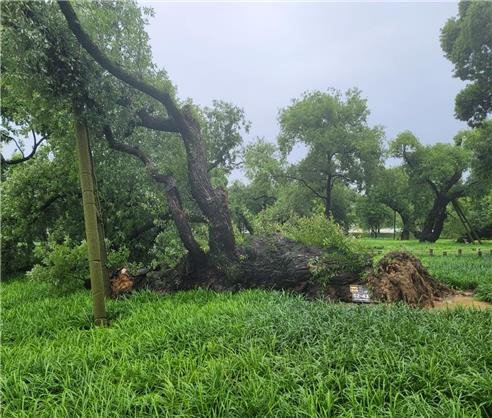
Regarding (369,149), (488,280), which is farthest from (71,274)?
(369,149)

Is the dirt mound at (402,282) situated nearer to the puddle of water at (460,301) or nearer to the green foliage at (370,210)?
the puddle of water at (460,301)

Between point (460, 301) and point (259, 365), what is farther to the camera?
point (460, 301)

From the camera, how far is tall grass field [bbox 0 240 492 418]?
11.3 ft

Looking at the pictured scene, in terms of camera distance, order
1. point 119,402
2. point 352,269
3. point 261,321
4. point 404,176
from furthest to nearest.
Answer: point 404,176 → point 352,269 → point 261,321 → point 119,402

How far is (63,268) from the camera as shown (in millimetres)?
9227

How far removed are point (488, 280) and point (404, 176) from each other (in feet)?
92.6

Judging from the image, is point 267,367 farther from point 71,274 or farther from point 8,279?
point 8,279

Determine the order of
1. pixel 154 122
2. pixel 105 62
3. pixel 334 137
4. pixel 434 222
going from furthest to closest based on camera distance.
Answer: pixel 434 222 → pixel 334 137 → pixel 154 122 → pixel 105 62

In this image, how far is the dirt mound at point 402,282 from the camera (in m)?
8.09

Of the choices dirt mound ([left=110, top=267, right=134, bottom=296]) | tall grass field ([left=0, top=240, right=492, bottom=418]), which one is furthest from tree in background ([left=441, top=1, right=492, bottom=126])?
dirt mound ([left=110, top=267, right=134, bottom=296])

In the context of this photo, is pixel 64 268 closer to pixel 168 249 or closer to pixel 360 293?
pixel 168 249

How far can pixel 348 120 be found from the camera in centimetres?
2911

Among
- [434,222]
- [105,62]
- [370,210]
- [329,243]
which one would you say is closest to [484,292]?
[329,243]

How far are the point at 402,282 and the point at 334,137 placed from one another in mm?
20743
